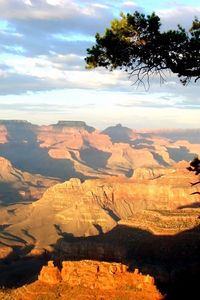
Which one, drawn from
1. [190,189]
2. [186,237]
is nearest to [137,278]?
[186,237]

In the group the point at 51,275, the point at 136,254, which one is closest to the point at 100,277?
the point at 51,275

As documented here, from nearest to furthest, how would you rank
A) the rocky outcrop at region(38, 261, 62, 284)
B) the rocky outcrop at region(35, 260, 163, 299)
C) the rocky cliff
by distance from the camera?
the rocky cliff, the rocky outcrop at region(35, 260, 163, 299), the rocky outcrop at region(38, 261, 62, 284)

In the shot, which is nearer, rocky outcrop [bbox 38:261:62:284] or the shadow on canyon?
rocky outcrop [bbox 38:261:62:284]

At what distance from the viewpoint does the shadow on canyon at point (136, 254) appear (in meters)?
78.9

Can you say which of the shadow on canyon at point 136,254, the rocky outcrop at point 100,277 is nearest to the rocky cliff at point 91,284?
the rocky outcrop at point 100,277

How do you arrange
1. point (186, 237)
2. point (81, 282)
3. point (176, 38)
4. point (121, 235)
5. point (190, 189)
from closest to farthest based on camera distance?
point (176, 38)
point (81, 282)
point (186, 237)
point (121, 235)
point (190, 189)

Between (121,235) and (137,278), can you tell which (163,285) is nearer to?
(137,278)

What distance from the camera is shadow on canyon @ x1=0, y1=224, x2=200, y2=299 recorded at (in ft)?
259

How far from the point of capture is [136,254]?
93.4m

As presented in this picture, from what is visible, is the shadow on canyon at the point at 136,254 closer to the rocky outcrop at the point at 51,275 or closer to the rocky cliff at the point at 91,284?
the rocky cliff at the point at 91,284

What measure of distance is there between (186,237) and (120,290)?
34807mm

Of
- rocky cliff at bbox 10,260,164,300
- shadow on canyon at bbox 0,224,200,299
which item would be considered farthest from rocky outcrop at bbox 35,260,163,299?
shadow on canyon at bbox 0,224,200,299

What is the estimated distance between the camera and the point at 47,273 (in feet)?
229

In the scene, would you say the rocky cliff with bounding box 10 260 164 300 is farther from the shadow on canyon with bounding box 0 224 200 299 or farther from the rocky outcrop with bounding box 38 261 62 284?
the shadow on canyon with bounding box 0 224 200 299
